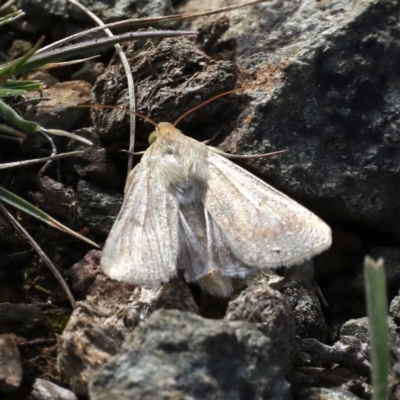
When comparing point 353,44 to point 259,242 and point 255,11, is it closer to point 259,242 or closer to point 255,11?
point 255,11

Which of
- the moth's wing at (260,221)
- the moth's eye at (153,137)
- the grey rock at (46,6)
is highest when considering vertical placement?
the grey rock at (46,6)

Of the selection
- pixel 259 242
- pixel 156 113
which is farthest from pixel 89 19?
pixel 259 242

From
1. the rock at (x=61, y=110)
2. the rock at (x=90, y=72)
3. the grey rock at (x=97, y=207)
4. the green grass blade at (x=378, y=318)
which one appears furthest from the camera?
the rock at (x=90, y=72)

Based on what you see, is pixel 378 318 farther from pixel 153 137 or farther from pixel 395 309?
pixel 153 137

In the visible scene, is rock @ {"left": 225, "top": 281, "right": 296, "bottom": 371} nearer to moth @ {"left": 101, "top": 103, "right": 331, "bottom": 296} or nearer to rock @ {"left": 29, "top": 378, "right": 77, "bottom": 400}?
moth @ {"left": 101, "top": 103, "right": 331, "bottom": 296}

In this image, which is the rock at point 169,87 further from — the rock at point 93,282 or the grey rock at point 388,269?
the grey rock at point 388,269

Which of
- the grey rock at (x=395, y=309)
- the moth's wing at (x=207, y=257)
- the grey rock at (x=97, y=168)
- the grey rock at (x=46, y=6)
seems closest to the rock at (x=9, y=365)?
the moth's wing at (x=207, y=257)

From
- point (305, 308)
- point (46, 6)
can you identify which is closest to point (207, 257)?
point (305, 308)
